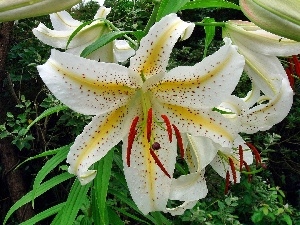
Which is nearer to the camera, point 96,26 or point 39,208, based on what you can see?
point 96,26

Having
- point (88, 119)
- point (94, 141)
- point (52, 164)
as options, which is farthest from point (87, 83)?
point (88, 119)

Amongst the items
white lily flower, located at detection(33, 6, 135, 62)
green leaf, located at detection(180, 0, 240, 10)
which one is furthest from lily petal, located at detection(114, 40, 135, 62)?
green leaf, located at detection(180, 0, 240, 10)

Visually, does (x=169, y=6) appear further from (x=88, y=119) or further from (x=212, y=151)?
(x=88, y=119)

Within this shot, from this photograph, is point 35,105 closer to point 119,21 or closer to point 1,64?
point 1,64

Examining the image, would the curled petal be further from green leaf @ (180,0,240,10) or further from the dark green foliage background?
the dark green foliage background

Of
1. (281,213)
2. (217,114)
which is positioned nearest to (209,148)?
(217,114)
